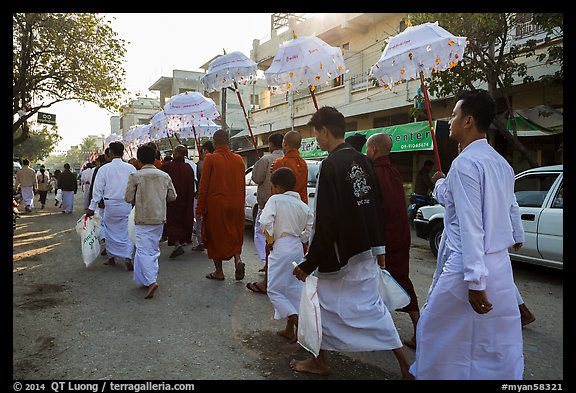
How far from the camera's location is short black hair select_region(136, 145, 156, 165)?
540 centimetres

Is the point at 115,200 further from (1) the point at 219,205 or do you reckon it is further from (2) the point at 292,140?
(2) the point at 292,140

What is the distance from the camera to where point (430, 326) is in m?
2.61

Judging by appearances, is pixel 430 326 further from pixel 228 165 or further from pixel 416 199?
pixel 416 199

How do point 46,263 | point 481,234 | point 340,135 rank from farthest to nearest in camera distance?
1. point 46,263
2. point 340,135
3. point 481,234

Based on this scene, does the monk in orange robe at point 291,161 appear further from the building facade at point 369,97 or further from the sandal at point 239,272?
the building facade at point 369,97

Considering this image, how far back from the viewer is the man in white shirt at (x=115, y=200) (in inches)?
253

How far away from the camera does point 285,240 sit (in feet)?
13.2

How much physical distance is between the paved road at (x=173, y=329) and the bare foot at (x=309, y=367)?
0.05 meters

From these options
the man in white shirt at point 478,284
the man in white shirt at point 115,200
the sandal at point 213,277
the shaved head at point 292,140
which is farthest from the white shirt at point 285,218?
the man in white shirt at point 115,200

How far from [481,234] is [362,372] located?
1494 mm

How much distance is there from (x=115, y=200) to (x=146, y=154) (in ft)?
5.05

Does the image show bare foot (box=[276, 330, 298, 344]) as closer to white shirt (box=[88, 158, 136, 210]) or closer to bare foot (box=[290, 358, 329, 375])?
bare foot (box=[290, 358, 329, 375])

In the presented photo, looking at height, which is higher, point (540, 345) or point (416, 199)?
point (416, 199)
